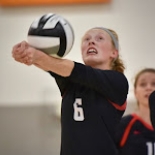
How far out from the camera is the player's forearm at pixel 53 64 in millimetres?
889

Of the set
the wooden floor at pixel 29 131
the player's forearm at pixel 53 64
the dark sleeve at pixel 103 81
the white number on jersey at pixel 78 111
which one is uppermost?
the player's forearm at pixel 53 64

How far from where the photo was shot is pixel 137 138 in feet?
4.74

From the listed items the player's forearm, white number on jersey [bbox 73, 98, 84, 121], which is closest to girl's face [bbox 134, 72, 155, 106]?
white number on jersey [bbox 73, 98, 84, 121]

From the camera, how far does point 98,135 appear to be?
1.03 meters

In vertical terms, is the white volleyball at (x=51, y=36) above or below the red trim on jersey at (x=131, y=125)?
above

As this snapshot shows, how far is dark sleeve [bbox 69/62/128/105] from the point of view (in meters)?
0.95

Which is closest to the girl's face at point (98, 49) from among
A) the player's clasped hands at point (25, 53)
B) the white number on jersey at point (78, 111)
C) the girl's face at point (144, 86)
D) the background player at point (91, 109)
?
the background player at point (91, 109)

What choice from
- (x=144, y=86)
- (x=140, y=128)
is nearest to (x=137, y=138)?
(x=140, y=128)

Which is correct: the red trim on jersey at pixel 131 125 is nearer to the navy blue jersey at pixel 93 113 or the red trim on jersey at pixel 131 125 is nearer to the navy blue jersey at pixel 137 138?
the navy blue jersey at pixel 137 138

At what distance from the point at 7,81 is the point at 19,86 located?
86 mm

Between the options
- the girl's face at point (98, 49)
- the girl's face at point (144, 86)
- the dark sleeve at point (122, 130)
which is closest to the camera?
the girl's face at point (98, 49)

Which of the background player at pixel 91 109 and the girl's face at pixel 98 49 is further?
the girl's face at pixel 98 49

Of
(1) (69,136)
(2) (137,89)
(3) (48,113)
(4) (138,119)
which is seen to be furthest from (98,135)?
(3) (48,113)

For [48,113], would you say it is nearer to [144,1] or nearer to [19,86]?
[19,86]
